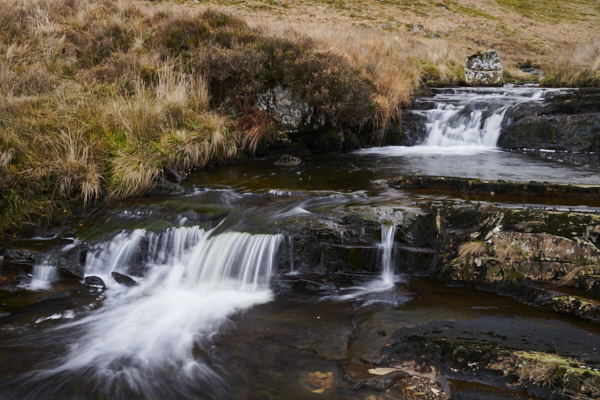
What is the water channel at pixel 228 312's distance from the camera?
4.18 meters

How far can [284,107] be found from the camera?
38.0 ft

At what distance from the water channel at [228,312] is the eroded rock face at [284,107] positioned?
9.54 ft

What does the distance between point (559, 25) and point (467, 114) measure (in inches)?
1589

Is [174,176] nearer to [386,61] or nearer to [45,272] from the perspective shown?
[45,272]

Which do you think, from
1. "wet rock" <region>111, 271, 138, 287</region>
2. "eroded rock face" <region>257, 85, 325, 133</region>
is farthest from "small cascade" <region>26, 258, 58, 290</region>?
"eroded rock face" <region>257, 85, 325, 133</region>

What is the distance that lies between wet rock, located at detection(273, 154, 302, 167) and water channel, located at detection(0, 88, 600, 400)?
5.26ft

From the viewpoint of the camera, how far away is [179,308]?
18.9ft

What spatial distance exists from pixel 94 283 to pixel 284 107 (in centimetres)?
685

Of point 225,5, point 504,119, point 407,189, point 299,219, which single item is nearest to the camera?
point 299,219

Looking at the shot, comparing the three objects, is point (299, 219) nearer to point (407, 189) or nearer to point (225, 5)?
point (407, 189)

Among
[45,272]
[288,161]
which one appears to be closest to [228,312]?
[45,272]

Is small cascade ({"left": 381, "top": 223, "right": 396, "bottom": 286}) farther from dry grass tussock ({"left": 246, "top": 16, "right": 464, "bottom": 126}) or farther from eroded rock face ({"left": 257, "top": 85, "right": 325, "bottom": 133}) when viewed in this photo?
dry grass tussock ({"left": 246, "top": 16, "right": 464, "bottom": 126})

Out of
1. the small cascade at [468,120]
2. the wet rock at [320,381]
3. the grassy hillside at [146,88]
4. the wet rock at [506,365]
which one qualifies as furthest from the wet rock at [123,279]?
the small cascade at [468,120]

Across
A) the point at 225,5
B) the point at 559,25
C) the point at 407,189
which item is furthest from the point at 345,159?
the point at 559,25
